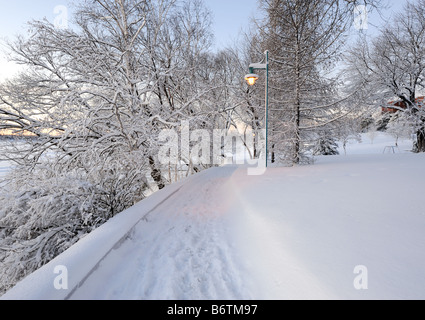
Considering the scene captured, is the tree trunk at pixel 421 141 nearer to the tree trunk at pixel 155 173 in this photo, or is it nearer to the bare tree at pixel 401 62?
the bare tree at pixel 401 62

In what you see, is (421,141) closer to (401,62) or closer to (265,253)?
(401,62)

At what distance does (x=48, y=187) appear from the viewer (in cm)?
376

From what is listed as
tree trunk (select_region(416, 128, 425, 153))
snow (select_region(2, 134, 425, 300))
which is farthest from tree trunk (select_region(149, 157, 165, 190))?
tree trunk (select_region(416, 128, 425, 153))

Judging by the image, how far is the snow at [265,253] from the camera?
5.21 ft

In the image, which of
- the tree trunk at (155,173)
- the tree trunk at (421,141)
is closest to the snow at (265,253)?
the tree trunk at (155,173)

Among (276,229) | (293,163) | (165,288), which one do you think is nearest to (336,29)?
(293,163)

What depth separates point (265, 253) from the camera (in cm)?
220

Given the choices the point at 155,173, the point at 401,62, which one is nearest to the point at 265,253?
the point at 155,173

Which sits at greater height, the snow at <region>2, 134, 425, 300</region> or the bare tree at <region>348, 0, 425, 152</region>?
the bare tree at <region>348, 0, 425, 152</region>

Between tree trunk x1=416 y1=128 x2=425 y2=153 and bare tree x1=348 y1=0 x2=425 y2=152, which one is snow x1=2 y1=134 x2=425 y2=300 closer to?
bare tree x1=348 y1=0 x2=425 y2=152

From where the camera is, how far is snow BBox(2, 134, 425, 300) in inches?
62.5

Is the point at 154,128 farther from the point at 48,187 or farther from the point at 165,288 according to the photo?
the point at 165,288

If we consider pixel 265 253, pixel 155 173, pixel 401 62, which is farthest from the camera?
pixel 401 62

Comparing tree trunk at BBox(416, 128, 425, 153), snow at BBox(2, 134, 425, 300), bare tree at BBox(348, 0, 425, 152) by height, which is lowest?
snow at BBox(2, 134, 425, 300)
